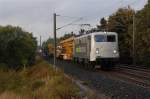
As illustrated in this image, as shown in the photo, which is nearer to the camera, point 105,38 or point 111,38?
point 105,38

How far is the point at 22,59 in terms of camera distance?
1991 inches

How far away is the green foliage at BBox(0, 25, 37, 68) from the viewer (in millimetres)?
47594

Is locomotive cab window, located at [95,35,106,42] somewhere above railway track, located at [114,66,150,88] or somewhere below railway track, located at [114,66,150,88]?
above

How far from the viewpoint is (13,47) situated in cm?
4956

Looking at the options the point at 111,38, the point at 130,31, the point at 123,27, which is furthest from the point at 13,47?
the point at 123,27

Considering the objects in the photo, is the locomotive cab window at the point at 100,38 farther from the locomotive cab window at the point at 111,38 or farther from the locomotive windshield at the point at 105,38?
the locomotive cab window at the point at 111,38

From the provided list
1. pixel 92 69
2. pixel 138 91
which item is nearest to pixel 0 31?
pixel 92 69

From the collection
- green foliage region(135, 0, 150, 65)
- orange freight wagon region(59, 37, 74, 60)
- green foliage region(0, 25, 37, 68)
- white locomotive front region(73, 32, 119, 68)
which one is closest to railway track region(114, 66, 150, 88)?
white locomotive front region(73, 32, 119, 68)

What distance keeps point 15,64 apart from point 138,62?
49.7ft

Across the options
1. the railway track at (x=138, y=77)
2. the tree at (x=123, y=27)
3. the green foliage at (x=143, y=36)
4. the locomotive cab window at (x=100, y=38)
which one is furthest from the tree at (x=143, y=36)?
the railway track at (x=138, y=77)

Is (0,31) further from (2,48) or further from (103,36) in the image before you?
(103,36)

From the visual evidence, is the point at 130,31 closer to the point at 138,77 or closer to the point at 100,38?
the point at 100,38

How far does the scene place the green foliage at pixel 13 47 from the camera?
47.6 m

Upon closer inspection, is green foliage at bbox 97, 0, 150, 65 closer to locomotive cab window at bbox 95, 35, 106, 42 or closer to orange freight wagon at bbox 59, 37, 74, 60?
orange freight wagon at bbox 59, 37, 74, 60
